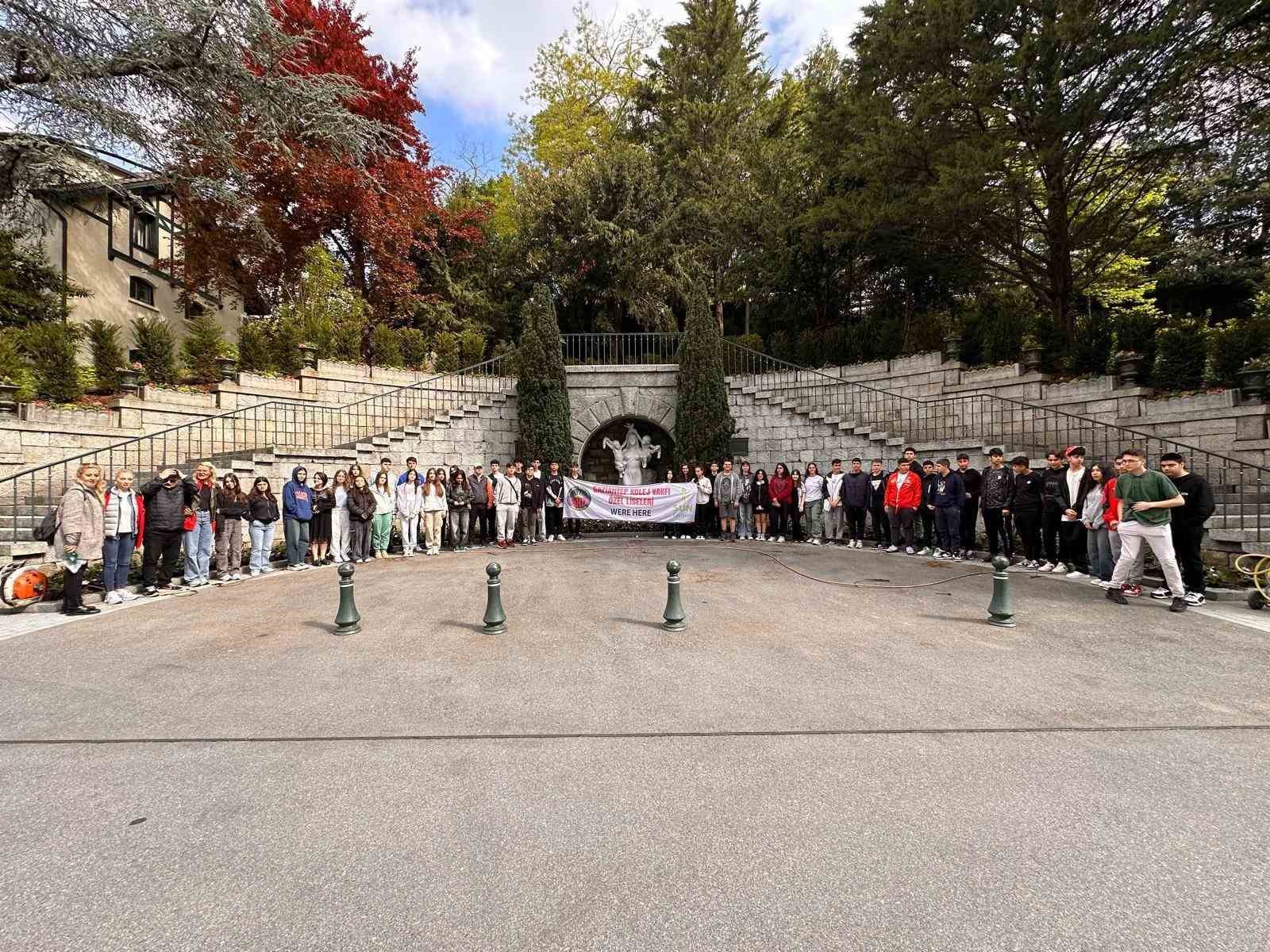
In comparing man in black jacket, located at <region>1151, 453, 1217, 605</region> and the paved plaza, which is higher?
man in black jacket, located at <region>1151, 453, 1217, 605</region>

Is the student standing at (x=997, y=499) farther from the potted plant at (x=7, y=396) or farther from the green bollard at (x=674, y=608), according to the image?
the potted plant at (x=7, y=396)

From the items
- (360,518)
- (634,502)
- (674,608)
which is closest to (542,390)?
(634,502)

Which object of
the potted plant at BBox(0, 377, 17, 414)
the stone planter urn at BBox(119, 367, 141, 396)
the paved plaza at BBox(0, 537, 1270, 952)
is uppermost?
the stone planter urn at BBox(119, 367, 141, 396)

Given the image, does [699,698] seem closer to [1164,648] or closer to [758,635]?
[758,635]

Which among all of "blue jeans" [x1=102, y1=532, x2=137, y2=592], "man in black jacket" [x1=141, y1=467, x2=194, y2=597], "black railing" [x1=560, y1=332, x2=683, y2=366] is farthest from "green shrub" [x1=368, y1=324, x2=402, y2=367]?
"blue jeans" [x1=102, y1=532, x2=137, y2=592]

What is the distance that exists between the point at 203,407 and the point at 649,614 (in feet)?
39.9

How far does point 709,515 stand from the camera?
48.4 ft

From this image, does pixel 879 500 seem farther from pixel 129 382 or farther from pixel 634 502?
pixel 129 382

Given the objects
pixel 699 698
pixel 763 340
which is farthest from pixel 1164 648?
pixel 763 340

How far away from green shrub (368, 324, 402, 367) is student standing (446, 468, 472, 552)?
21.1 ft

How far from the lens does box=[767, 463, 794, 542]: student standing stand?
13.7 m

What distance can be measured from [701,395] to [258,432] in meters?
10.9

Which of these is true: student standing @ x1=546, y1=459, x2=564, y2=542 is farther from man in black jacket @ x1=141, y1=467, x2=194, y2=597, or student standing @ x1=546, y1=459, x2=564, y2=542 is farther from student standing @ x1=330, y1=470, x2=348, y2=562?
man in black jacket @ x1=141, y1=467, x2=194, y2=597

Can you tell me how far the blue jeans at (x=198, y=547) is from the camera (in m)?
8.89
